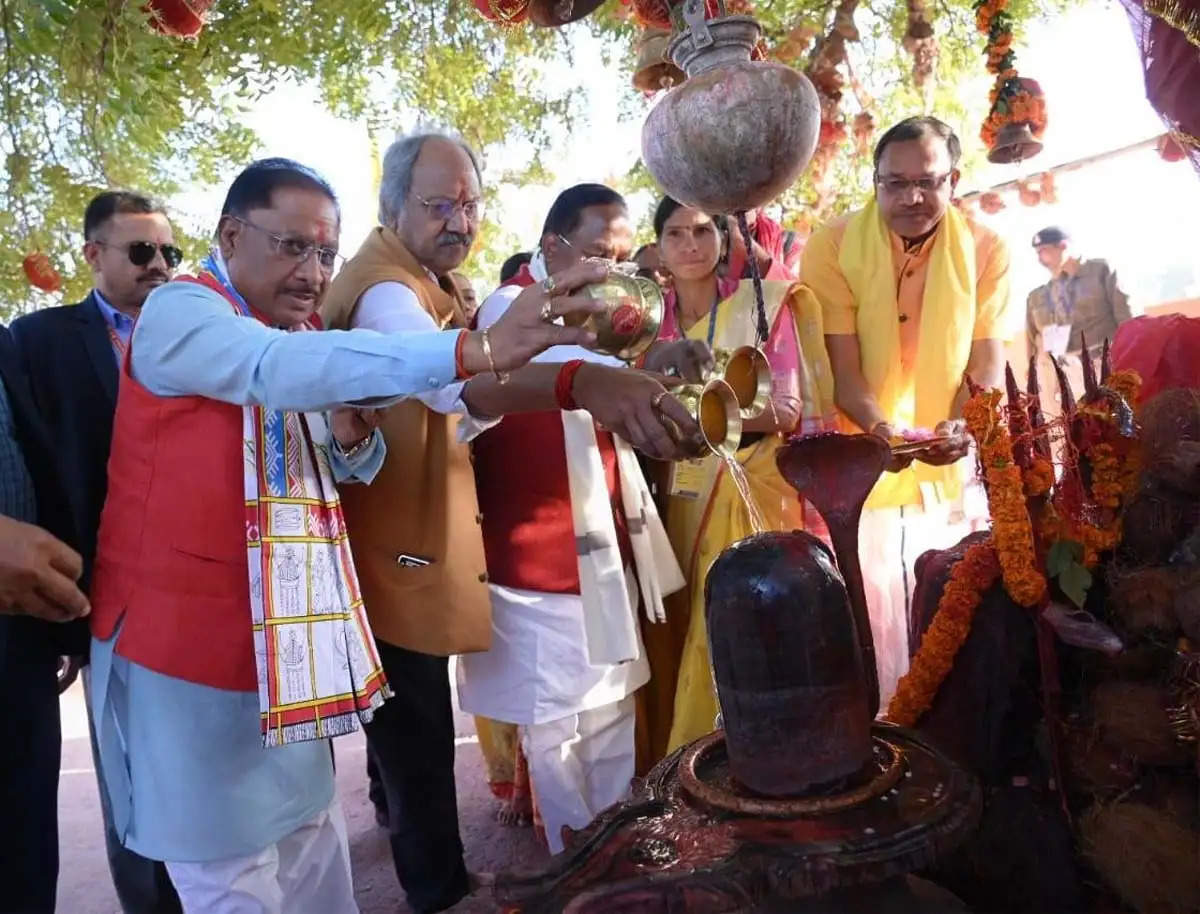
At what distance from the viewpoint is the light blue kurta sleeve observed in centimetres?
161

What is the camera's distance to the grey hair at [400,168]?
253 cm

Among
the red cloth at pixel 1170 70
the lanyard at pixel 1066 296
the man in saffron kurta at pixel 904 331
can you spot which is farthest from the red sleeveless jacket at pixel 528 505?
the lanyard at pixel 1066 296

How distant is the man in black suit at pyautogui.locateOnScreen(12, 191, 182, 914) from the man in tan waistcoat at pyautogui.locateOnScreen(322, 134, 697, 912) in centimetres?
69

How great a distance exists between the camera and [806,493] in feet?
7.02

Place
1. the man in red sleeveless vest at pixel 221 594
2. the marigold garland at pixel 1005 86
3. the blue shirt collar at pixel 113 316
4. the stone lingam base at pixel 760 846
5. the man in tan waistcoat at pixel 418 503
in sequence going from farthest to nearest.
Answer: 1. the marigold garland at pixel 1005 86
2. the blue shirt collar at pixel 113 316
3. the man in tan waistcoat at pixel 418 503
4. the man in red sleeveless vest at pixel 221 594
5. the stone lingam base at pixel 760 846

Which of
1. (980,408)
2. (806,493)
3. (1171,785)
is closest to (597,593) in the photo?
(806,493)

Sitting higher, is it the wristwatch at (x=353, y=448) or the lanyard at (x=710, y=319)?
the lanyard at (x=710, y=319)

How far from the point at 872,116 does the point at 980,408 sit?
4.81 metres

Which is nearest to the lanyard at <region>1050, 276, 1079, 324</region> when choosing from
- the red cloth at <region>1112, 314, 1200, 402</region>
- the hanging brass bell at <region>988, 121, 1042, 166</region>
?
the hanging brass bell at <region>988, 121, 1042, 166</region>

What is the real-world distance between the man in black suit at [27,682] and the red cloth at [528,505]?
3.69 feet

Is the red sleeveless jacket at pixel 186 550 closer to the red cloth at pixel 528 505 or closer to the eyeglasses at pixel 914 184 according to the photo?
the red cloth at pixel 528 505

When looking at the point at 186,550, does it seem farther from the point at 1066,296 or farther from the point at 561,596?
the point at 1066,296

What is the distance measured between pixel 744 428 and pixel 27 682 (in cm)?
210

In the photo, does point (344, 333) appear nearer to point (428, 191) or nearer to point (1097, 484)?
point (428, 191)
